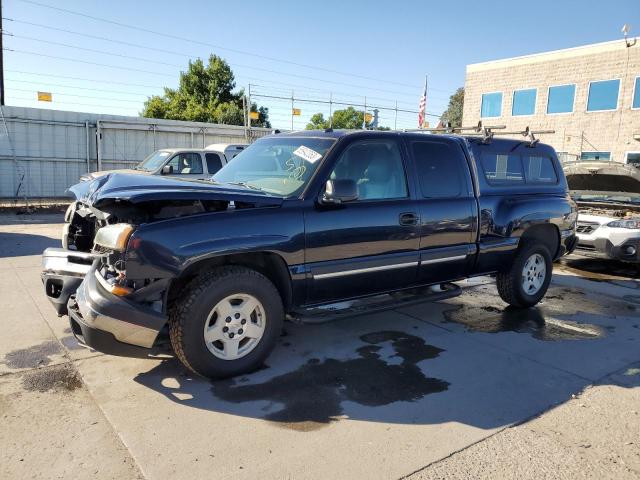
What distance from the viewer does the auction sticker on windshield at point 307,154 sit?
4258 mm

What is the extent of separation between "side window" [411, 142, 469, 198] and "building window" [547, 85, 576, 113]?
75.2 ft

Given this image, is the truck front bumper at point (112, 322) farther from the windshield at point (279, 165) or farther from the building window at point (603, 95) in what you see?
the building window at point (603, 95)

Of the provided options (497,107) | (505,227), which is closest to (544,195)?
(505,227)

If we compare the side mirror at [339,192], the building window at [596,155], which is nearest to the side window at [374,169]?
the side mirror at [339,192]

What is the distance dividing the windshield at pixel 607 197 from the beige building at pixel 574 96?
14360 millimetres

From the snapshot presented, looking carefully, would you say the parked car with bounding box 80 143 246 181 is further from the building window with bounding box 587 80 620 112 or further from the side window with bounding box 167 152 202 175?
the building window with bounding box 587 80 620 112

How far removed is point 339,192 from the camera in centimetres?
389

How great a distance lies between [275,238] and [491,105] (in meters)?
27.3

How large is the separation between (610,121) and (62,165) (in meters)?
23.6

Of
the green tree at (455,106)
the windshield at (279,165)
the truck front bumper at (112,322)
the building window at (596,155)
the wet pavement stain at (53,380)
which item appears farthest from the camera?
the green tree at (455,106)

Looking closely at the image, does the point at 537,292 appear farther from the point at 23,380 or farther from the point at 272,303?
the point at 23,380

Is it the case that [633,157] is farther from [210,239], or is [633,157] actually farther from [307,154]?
[210,239]

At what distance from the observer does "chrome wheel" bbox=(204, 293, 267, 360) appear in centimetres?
362

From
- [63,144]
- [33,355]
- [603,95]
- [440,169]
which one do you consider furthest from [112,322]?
[603,95]
